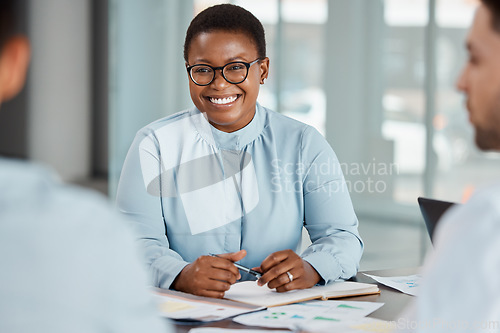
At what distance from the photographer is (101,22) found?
944cm

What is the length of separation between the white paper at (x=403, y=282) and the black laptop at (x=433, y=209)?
0.16 m

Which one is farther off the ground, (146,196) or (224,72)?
(224,72)

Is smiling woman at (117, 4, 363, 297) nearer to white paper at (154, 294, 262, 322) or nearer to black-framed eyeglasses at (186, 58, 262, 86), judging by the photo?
black-framed eyeglasses at (186, 58, 262, 86)

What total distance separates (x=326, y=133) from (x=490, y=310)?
4.55m

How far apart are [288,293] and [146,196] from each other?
59 centimetres

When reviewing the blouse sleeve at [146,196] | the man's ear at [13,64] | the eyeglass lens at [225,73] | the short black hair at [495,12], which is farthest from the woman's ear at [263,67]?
the man's ear at [13,64]

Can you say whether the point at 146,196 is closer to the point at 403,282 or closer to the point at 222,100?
the point at 222,100

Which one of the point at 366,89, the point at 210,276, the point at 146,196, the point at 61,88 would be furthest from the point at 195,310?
the point at 61,88

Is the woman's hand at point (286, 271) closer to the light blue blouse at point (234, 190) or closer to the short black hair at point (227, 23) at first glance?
the light blue blouse at point (234, 190)

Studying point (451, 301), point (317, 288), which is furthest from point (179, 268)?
point (451, 301)

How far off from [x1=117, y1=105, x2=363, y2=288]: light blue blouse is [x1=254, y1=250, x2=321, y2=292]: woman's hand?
8.0 inches

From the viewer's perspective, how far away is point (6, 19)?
81 centimetres

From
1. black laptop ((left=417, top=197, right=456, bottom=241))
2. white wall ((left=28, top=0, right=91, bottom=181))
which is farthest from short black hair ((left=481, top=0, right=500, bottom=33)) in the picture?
white wall ((left=28, top=0, right=91, bottom=181))

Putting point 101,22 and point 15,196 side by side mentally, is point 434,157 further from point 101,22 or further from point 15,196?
point 101,22
